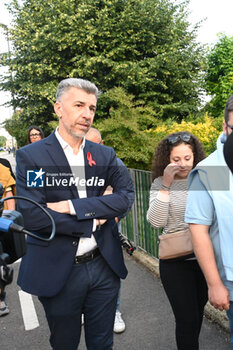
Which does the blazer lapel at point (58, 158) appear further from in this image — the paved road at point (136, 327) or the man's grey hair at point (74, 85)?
the paved road at point (136, 327)

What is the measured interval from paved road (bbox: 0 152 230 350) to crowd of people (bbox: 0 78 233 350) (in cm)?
75

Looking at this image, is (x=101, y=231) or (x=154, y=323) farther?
(x=154, y=323)

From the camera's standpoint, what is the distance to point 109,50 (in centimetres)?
1673

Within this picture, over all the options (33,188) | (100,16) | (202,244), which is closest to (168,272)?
(202,244)

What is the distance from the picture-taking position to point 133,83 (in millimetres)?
15875

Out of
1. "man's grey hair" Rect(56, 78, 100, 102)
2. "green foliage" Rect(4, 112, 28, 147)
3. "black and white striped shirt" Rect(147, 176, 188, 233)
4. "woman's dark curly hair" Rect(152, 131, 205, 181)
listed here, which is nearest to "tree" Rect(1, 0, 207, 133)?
"green foliage" Rect(4, 112, 28, 147)

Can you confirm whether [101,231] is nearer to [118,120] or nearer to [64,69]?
[118,120]

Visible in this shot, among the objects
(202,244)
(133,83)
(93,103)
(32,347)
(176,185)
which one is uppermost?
(133,83)

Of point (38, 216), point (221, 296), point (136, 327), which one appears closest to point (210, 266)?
point (221, 296)

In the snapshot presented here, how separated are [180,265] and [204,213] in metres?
0.59

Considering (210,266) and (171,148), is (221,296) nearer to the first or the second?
(210,266)

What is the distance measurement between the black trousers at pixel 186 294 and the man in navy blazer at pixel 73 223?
340 mm

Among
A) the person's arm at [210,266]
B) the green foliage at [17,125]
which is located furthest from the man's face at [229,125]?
the green foliage at [17,125]

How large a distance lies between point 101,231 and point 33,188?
1.61ft
